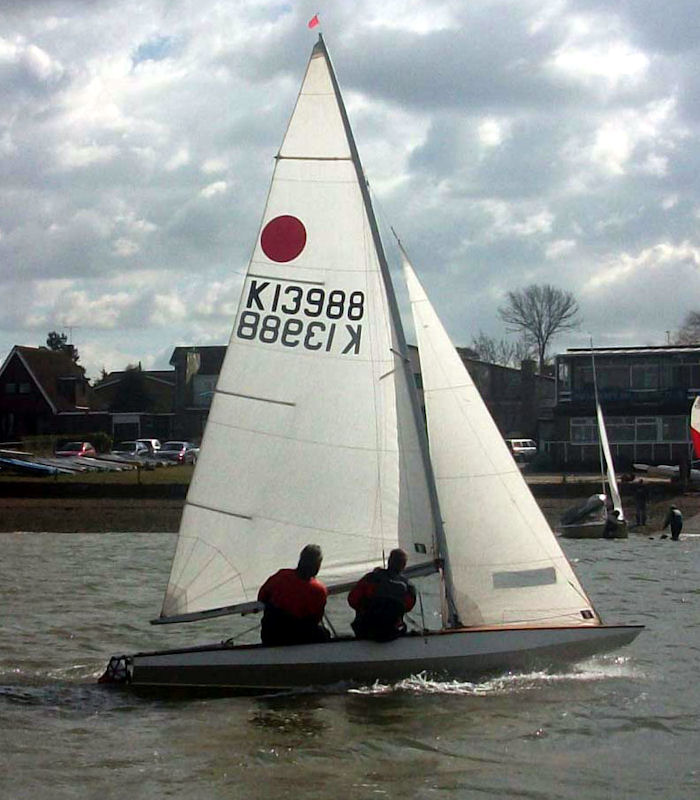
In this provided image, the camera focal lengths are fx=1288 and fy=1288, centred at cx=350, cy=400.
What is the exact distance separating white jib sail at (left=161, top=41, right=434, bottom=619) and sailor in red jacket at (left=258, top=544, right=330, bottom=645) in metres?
0.69

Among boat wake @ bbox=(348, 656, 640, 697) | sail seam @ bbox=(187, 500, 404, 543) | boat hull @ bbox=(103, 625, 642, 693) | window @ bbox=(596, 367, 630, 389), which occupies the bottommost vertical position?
boat wake @ bbox=(348, 656, 640, 697)

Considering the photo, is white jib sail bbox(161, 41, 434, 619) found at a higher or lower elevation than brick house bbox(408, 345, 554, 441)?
lower

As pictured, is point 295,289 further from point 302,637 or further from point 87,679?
point 87,679

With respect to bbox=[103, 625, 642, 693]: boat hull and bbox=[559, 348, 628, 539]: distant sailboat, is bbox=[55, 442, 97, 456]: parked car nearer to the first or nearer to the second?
bbox=[559, 348, 628, 539]: distant sailboat

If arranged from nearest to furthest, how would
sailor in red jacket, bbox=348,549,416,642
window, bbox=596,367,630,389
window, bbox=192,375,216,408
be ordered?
sailor in red jacket, bbox=348,549,416,642
window, bbox=596,367,630,389
window, bbox=192,375,216,408

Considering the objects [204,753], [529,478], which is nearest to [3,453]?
[529,478]

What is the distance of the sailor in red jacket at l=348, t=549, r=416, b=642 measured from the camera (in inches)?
439

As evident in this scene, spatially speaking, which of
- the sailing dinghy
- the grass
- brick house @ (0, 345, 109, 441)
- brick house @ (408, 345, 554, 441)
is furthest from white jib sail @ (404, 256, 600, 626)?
brick house @ (408, 345, 554, 441)

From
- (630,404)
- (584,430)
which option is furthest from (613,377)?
(584,430)

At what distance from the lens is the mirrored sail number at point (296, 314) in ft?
Answer: 39.6

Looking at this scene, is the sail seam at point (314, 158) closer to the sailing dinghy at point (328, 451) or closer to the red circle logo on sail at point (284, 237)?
the sailing dinghy at point (328, 451)

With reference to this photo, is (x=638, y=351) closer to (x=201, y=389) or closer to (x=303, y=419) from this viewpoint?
(x=201, y=389)

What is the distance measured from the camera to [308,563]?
1122cm

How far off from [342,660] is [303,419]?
7.45 feet
